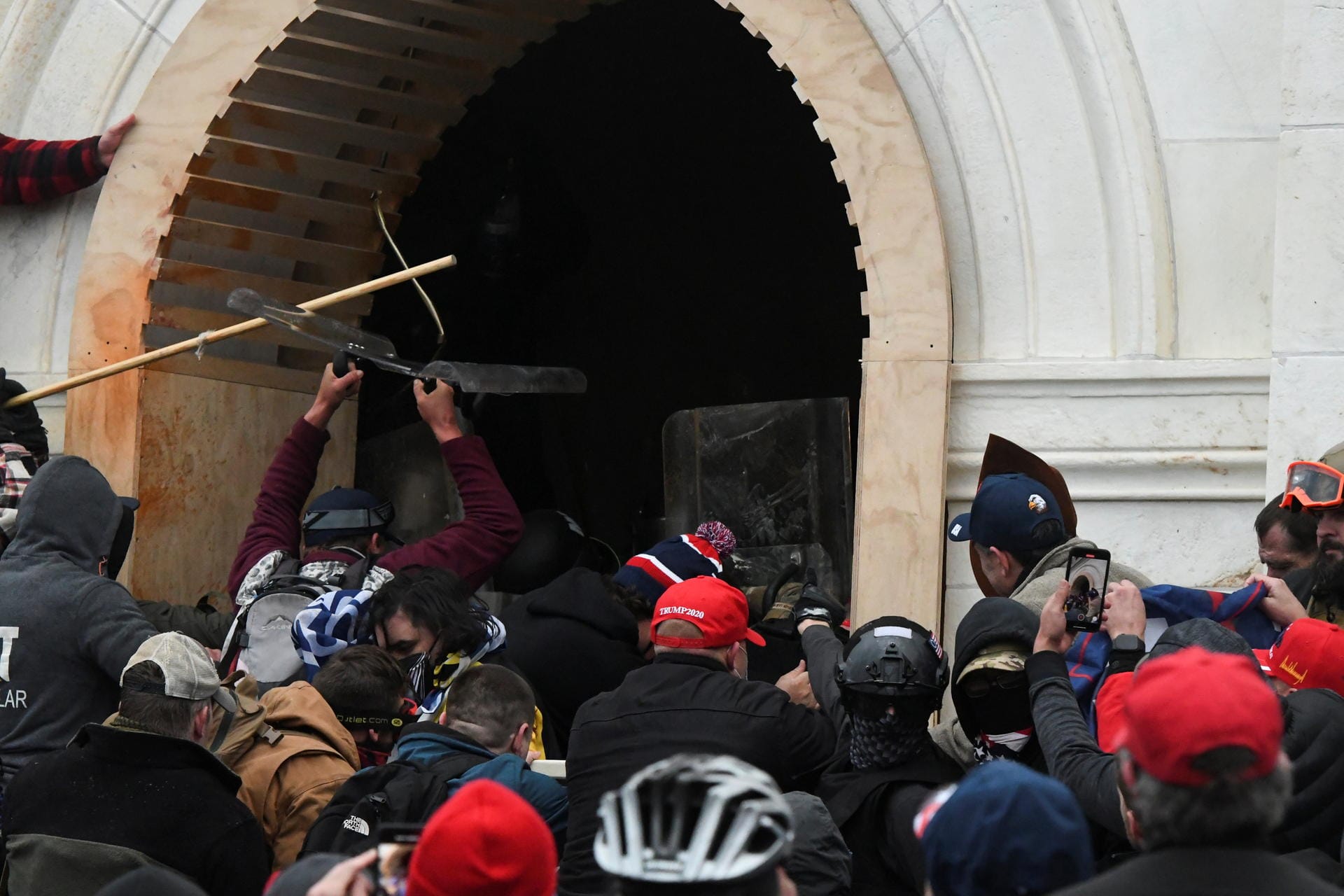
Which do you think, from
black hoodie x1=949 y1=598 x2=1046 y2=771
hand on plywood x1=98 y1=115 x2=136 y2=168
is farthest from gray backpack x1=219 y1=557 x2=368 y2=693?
hand on plywood x1=98 y1=115 x2=136 y2=168

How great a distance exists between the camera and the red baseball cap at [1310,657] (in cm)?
354

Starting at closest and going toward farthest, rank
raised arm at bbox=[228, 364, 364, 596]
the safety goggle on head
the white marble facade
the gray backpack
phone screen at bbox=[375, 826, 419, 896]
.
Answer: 1. phone screen at bbox=[375, 826, 419, 896]
2. the safety goggle on head
3. the gray backpack
4. the white marble facade
5. raised arm at bbox=[228, 364, 364, 596]

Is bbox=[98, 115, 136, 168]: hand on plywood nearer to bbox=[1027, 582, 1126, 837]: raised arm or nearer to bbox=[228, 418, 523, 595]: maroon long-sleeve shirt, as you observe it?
bbox=[228, 418, 523, 595]: maroon long-sleeve shirt

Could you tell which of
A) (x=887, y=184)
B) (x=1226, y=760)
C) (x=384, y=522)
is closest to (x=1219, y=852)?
(x=1226, y=760)

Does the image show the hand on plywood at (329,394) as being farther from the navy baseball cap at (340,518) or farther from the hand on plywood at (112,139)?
the hand on plywood at (112,139)

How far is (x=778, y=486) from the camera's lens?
23.4ft

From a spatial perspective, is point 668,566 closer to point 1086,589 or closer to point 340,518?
point 340,518

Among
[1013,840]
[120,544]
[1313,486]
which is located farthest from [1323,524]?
[120,544]

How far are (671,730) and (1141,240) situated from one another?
8.19 feet

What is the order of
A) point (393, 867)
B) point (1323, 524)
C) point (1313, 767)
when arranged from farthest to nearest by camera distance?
point (1323, 524) → point (1313, 767) → point (393, 867)

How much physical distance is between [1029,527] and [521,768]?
4.56 ft

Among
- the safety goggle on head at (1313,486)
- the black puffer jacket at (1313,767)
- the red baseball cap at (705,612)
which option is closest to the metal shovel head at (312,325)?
the red baseball cap at (705,612)

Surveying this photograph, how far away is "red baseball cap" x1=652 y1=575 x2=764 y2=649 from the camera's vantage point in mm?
4098

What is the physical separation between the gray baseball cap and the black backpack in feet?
1.20
